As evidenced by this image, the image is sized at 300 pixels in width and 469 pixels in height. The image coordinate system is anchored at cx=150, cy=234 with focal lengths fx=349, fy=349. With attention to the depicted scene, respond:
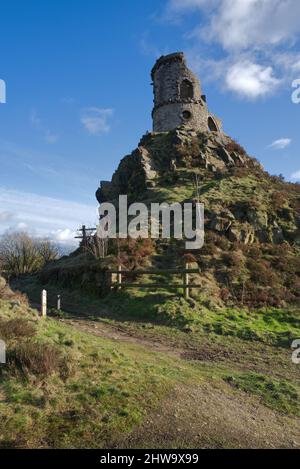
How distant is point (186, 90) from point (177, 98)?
188 centimetres

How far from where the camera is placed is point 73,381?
302 inches

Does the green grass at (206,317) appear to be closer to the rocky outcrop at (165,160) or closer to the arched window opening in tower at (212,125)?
the rocky outcrop at (165,160)

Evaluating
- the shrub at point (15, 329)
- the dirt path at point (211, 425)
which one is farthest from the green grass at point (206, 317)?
the shrub at point (15, 329)

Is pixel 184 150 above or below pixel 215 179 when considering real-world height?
above

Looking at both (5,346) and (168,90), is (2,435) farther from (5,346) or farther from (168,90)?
(168,90)

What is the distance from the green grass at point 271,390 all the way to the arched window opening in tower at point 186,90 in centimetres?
4098

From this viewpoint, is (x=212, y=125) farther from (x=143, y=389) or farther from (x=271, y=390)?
(x=143, y=389)

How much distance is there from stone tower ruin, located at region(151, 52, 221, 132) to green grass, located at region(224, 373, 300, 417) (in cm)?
3835

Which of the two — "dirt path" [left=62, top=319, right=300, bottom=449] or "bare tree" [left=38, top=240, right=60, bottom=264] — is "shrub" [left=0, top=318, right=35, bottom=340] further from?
"bare tree" [left=38, top=240, right=60, bottom=264]

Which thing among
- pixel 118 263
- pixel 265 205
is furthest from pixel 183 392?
pixel 265 205

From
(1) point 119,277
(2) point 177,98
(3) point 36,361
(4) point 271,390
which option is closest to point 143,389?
(3) point 36,361

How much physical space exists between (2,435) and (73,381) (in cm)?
211

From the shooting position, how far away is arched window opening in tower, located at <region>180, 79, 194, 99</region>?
146 feet

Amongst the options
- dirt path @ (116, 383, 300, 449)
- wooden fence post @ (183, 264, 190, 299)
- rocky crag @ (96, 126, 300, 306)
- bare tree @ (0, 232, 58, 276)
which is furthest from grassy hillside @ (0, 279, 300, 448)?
bare tree @ (0, 232, 58, 276)
